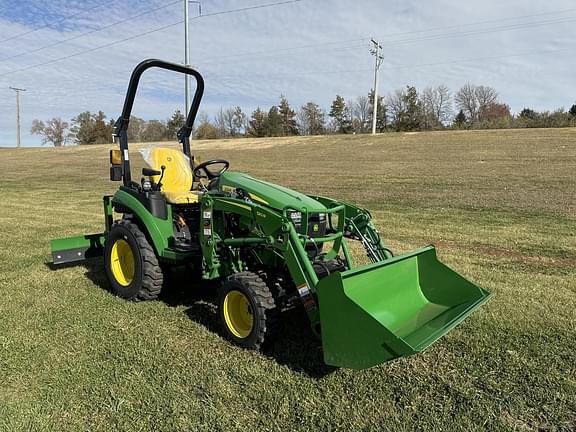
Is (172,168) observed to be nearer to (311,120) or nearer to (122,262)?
(122,262)

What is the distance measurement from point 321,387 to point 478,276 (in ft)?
10.2

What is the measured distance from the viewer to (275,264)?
3.95 metres

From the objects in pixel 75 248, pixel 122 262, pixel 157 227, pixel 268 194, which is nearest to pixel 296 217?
pixel 268 194

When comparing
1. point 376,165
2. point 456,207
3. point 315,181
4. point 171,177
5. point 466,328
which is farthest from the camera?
point 376,165

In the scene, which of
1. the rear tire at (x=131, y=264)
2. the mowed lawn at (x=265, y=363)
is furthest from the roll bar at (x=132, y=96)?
the mowed lawn at (x=265, y=363)

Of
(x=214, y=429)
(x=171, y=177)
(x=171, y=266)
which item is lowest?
(x=214, y=429)

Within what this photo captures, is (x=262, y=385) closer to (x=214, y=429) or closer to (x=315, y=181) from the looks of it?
(x=214, y=429)

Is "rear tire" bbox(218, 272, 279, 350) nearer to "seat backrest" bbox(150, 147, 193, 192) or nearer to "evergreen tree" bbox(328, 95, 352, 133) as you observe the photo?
"seat backrest" bbox(150, 147, 193, 192)

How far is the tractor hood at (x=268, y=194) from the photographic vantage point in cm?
382

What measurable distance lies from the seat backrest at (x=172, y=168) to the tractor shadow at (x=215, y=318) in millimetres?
952

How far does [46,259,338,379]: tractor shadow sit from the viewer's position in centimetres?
345

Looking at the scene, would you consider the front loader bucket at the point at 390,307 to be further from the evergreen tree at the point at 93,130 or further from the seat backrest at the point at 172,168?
the evergreen tree at the point at 93,130

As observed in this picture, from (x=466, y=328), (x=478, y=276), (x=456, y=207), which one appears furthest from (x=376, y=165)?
(x=466, y=328)

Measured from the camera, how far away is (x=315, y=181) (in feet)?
59.0
